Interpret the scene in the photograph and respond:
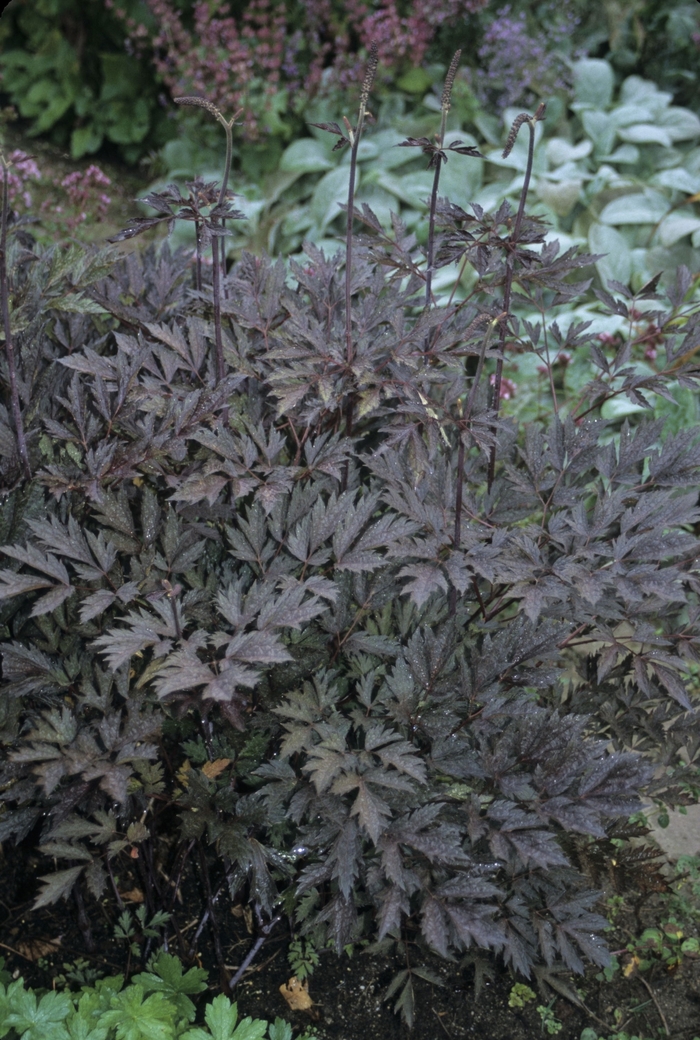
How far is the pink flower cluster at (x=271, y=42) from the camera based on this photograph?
477 centimetres

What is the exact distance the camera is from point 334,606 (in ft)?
5.07

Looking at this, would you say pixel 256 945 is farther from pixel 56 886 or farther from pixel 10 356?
pixel 10 356

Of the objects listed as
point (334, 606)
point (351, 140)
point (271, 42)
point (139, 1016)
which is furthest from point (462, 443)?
point (271, 42)

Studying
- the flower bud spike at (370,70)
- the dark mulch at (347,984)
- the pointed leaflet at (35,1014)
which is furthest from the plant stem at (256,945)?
the flower bud spike at (370,70)

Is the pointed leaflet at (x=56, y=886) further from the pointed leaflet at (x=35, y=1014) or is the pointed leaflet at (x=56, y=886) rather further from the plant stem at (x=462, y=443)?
the plant stem at (x=462, y=443)

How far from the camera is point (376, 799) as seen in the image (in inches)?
53.2

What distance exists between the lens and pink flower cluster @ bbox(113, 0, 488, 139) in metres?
4.77

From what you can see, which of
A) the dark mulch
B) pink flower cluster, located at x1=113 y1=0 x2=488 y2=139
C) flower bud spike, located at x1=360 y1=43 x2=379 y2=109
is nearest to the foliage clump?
flower bud spike, located at x1=360 y1=43 x2=379 y2=109

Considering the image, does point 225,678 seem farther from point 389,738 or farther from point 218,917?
point 218,917

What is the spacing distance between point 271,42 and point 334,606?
14.4ft

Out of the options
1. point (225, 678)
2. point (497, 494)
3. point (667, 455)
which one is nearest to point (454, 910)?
point (225, 678)

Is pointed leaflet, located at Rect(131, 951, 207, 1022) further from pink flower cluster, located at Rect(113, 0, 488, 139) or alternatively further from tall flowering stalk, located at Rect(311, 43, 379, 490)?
pink flower cluster, located at Rect(113, 0, 488, 139)

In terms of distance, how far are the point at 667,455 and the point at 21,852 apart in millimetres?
1500

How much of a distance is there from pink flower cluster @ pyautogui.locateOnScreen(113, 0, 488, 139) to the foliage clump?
3547 millimetres
